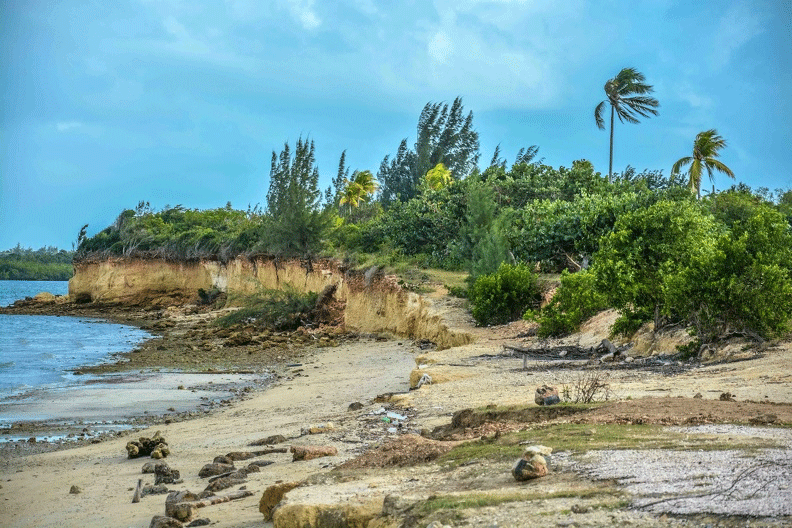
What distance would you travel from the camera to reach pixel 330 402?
14.5 meters

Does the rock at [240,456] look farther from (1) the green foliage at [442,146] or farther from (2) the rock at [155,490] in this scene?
(1) the green foliage at [442,146]

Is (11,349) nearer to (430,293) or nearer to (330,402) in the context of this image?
(430,293)

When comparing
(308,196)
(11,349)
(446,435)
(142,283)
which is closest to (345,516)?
(446,435)

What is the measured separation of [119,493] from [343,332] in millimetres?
25724

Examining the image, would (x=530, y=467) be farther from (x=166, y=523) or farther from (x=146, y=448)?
(x=146, y=448)

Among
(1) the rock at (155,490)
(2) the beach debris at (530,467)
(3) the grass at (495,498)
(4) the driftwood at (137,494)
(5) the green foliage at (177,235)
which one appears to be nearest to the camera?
(3) the grass at (495,498)

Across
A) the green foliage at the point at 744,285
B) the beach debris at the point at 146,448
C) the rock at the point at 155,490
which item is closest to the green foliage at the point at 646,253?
the green foliage at the point at 744,285

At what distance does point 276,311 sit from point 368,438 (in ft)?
94.9

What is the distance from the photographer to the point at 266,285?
49.5m

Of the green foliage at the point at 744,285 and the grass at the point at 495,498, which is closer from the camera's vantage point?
the grass at the point at 495,498

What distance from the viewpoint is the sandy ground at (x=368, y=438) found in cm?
531

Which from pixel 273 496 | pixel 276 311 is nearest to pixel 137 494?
pixel 273 496

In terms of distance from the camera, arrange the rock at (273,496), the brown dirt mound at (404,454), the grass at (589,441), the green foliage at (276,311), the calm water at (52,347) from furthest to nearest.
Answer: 1. the green foliage at (276,311)
2. the calm water at (52,347)
3. the brown dirt mound at (404,454)
4. the rock at (273,496)
5. the grass at (589,441)

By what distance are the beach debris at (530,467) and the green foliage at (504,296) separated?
59.3 ft
